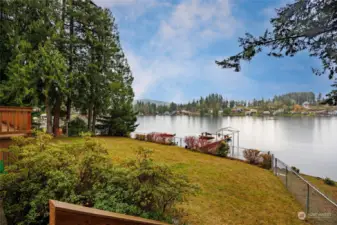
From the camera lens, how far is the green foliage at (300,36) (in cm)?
479

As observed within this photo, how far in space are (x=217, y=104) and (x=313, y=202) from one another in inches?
3581

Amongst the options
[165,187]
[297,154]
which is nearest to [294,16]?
[165,187]

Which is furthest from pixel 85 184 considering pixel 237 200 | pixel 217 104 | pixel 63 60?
pixel 217 104

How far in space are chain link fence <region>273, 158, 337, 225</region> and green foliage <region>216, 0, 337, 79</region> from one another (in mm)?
3601

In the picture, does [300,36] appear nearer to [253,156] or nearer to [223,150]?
[253,156]

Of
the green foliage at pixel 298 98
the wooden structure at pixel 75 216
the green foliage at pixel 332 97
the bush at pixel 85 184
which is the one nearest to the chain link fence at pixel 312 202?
the green foliage at pixel 332 97

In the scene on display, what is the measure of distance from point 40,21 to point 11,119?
9.67m

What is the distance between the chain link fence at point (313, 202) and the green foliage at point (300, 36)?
360 cm

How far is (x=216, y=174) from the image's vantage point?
305 inches

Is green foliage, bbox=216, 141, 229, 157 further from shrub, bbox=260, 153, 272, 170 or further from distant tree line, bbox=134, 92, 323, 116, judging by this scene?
distant tree line, bbox=134, 92, 323, 116

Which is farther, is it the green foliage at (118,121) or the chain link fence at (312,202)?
the green foliage at (118,121)

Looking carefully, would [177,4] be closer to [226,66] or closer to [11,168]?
[226,66]

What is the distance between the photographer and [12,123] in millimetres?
6098
